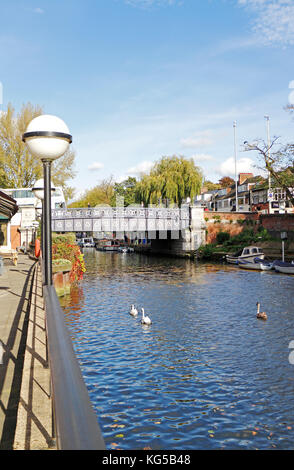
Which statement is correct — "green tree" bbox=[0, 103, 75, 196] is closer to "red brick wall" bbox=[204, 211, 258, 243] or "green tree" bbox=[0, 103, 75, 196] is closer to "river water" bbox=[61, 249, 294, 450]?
"red brick wall" bbox=[204, 211, 258, 243]

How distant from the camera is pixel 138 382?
11250mm

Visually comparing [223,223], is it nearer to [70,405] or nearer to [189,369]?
[189,369]

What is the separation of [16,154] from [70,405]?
154 ft

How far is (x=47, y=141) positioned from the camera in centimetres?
607

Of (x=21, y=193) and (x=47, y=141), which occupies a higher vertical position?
(x=21, y=193)

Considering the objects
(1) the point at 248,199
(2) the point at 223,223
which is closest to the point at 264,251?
(2) the point at 223,223

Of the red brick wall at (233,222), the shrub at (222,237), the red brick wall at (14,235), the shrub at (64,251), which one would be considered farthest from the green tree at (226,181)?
the shrub at (64,251)

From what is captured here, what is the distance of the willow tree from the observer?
57.2 metres

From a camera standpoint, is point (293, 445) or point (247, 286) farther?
point (247, 286)

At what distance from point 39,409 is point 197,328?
510 inches

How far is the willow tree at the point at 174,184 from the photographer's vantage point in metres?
57.2

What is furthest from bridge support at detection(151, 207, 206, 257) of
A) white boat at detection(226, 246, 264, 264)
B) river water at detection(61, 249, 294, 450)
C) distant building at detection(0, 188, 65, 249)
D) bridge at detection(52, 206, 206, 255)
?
river water at detection(61, 249, 294, 450)
